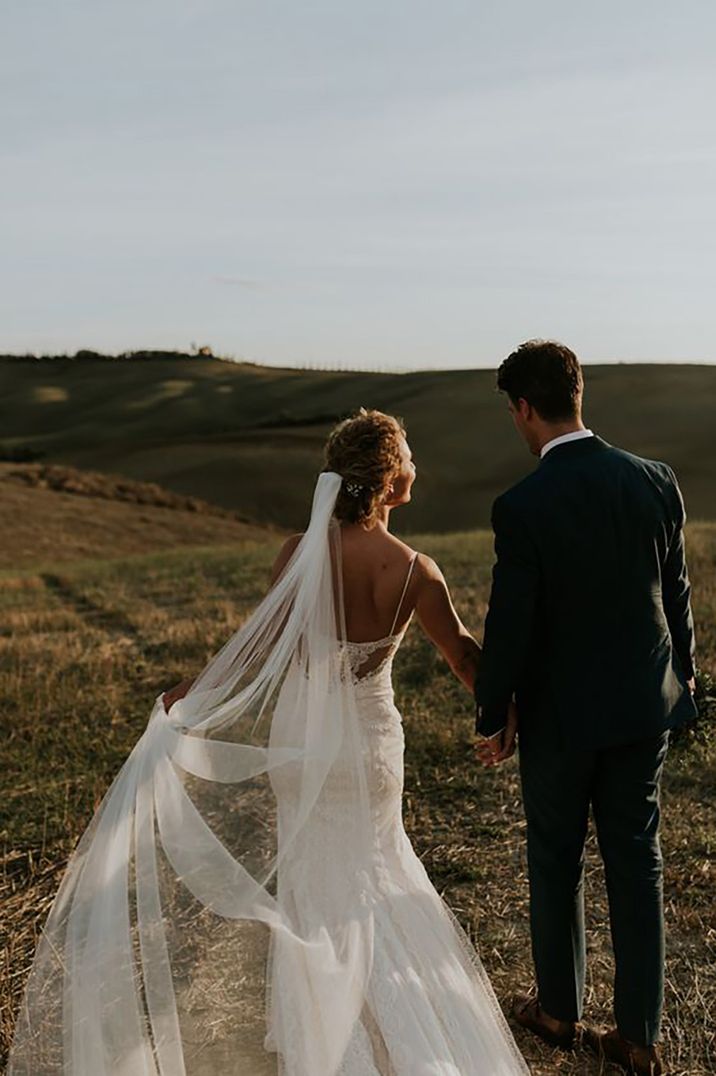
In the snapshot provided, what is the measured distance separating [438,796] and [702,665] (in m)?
4.25

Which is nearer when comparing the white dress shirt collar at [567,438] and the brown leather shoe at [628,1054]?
the white dress shirt collar at [567,438]

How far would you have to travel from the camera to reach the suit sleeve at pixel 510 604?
162 inches

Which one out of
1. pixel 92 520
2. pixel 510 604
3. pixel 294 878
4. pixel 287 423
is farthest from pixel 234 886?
pixel 287 423

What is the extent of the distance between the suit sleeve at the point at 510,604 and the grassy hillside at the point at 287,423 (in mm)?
41412

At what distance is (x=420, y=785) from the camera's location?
26.5 ft

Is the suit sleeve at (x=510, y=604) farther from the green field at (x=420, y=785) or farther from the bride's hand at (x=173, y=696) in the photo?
the green field at (x=420, y=785)

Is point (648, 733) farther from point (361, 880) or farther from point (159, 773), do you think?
point (159, 773)

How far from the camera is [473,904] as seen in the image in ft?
20.2

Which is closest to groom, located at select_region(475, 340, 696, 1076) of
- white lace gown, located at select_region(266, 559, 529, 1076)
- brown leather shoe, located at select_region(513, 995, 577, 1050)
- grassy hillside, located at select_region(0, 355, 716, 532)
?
brown leather shoe, located at select_region(513, 995, 577, 1050)

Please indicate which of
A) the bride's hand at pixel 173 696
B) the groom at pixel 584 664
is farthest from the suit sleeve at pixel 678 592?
the bride's hand at pixel 173 696

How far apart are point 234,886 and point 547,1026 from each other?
146 centimetres

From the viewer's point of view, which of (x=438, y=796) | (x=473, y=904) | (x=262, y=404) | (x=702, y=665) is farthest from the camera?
(x=262, y=404)

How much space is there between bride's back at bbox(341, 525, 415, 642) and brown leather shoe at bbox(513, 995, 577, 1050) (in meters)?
1.76

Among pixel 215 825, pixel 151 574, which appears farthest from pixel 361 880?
pixel 151 574
